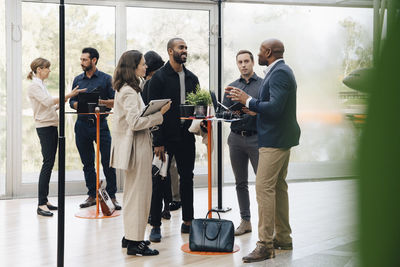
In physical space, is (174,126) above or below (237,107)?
below

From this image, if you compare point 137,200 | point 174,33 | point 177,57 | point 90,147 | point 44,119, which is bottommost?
point 137,200

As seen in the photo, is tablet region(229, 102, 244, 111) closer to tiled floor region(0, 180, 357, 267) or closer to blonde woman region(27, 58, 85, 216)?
tiled floor region(0, 180, 357, 267)

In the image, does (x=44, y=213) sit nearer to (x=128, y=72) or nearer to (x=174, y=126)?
(x=174, y=126)

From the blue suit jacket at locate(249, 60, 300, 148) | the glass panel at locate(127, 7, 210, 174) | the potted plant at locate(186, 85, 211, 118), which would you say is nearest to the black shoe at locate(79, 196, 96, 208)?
the glass panel at locate(127, 7, 210, 174)

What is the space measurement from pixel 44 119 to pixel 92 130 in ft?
1.95

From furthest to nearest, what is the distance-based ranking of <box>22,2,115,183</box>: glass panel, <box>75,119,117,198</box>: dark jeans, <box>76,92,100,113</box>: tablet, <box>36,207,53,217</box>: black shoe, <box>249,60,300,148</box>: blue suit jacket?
<box>22,2,115,183</box>: glass panel, <box>75,119,117,198</box>: dark jeans, <box>36,207,53,217</box>: black shoe, <box>76,92,100,113</box>: tablet, <box>249,60,300,148</box>: blue suit jacket

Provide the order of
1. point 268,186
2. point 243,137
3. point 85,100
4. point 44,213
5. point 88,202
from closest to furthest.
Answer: point 268,186 < point 243,137 < point 85,100 < point 44,213 < point 88,202

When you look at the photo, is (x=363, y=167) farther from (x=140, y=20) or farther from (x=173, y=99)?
(x=140, y=20)

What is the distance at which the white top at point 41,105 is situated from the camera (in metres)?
4.68

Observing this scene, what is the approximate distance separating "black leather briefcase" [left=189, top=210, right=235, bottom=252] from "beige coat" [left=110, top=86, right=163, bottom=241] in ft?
1.27

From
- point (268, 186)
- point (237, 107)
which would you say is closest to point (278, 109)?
point (237, 107)

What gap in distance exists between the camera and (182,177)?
154 inches

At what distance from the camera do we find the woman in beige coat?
3.28 m

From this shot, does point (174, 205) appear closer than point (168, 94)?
No
